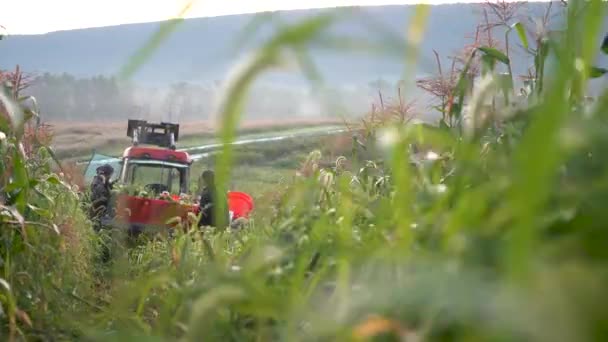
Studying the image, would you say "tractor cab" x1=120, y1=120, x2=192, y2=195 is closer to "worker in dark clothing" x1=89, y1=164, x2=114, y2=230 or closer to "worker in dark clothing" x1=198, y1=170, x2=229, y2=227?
"worker in dark clothing" x1=89, y1=164, x2=114, y2=230

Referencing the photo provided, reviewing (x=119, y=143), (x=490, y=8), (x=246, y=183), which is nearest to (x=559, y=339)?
(x=490, y=8)

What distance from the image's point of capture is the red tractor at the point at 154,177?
21.9 feet

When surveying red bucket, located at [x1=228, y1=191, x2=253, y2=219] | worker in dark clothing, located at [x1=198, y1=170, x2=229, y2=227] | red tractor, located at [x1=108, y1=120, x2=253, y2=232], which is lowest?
red bucket, located at [x1=228, y1=191, x2=253, y2=219]

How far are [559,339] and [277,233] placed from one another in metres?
0.59

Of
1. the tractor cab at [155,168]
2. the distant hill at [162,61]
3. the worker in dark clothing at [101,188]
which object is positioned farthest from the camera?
the tractor cab at [155,168]

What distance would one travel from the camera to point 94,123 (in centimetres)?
2922

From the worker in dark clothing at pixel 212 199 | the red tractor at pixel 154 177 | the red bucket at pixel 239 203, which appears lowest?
the red bucket at pixel 239 203

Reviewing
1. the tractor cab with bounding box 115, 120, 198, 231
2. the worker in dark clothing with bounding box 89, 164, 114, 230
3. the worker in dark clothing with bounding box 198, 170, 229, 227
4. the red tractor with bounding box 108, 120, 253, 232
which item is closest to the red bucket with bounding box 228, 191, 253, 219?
the red tractor with bounding box 108, 120, 253, 232

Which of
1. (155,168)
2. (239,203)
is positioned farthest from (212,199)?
(155,168)

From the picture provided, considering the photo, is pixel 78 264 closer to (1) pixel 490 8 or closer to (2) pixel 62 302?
(2) pixel 62 302

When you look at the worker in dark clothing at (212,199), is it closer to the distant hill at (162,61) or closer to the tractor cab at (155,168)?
the distant hill at (162,61)

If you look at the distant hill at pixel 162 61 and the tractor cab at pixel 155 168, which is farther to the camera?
the tractor cab at pixel 155 168

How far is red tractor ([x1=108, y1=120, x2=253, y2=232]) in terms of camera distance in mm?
6676

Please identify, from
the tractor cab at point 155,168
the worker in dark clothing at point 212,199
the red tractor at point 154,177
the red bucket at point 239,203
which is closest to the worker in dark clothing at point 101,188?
the red tractor at point 154,177
